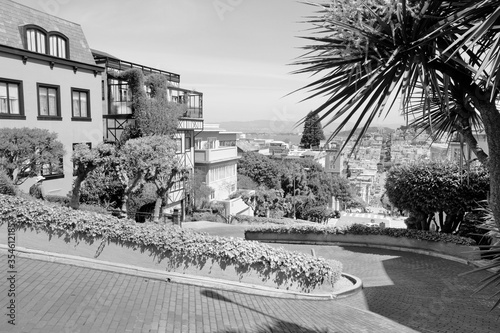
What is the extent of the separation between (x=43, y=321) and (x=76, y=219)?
412cm

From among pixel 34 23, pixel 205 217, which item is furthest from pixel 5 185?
pixel 205 217

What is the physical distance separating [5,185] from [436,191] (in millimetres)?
17453

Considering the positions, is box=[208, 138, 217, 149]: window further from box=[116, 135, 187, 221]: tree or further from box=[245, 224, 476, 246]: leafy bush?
box=[116, 135, 187, 221]: tree

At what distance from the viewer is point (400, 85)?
3.47 meters

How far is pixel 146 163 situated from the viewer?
16.0m

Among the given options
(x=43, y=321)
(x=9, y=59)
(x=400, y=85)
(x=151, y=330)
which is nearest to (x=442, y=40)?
(x=400, y=85)

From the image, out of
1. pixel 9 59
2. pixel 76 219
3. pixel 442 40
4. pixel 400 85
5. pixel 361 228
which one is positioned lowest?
pixel 361 228

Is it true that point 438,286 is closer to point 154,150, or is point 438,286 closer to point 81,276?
point 81,276

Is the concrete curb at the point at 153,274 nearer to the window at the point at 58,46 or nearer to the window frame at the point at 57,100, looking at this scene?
the window frame at the point at 57,100

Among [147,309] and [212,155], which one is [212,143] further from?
[147,309]

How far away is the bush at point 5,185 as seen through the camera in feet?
42.7

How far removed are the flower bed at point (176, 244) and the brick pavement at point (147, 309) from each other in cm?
65

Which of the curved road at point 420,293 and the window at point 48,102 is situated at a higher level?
the window at point 48,102

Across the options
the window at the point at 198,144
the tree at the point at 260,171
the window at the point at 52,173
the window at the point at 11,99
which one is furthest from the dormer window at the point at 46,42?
the tree at the point at 260,171
